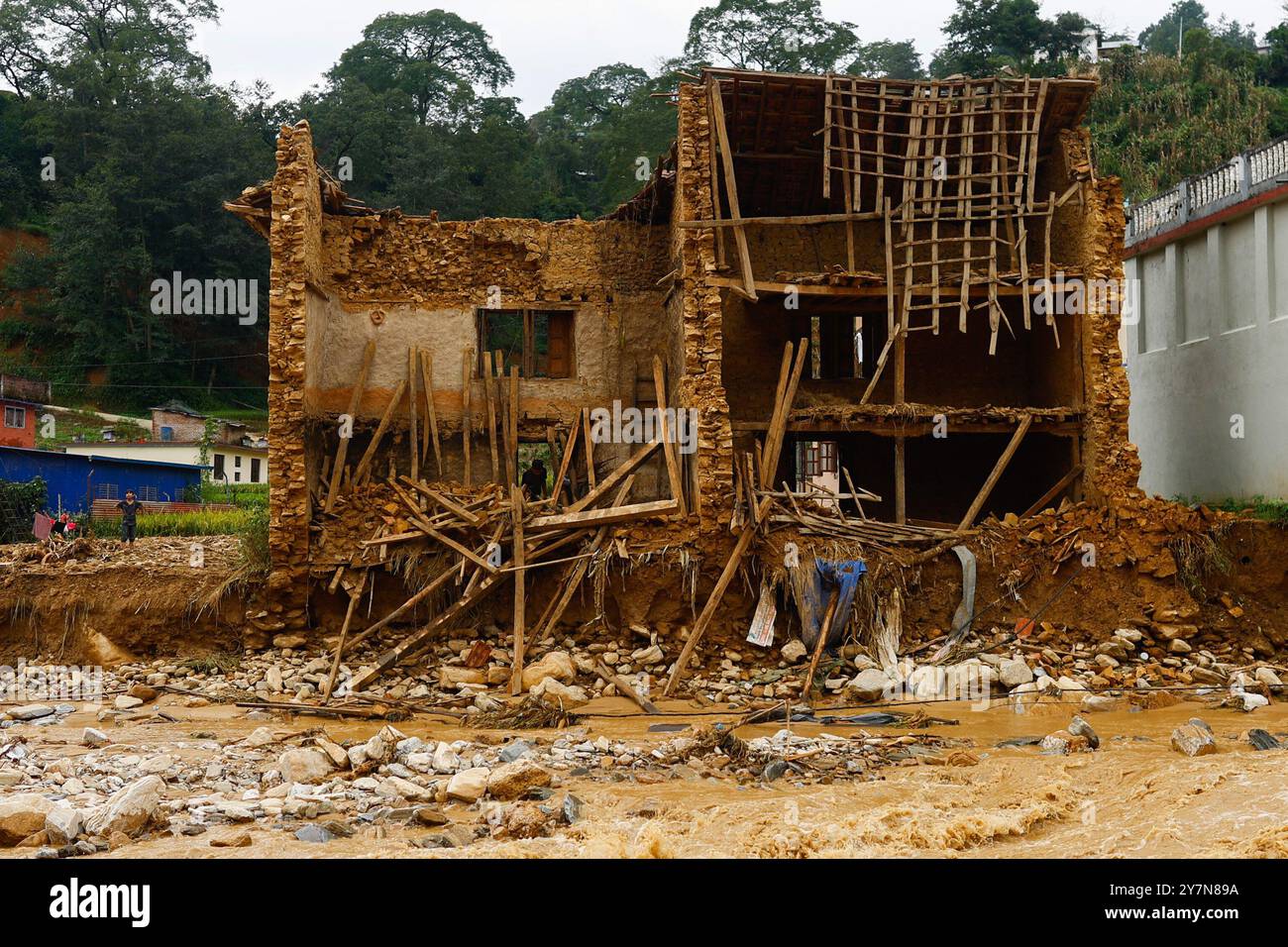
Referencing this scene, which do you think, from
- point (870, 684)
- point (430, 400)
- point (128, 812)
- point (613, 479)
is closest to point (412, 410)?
point (430, 400)

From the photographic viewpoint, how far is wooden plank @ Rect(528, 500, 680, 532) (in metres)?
16.0

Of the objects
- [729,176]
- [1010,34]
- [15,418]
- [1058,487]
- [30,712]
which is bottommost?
[30,712]

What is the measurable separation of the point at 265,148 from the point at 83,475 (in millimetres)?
21853

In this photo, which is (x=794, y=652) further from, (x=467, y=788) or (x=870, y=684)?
(x=467, y=788)

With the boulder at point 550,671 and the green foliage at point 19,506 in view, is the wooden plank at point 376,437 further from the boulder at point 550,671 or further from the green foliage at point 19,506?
the green foliage at point 19,506

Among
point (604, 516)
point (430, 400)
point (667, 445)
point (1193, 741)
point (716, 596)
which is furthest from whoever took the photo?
point (430, 400)

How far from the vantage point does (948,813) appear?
27.7 ft

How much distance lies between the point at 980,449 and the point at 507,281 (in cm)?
831

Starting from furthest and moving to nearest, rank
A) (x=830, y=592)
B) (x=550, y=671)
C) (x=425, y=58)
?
1. (x=425, y=58)
2. (x=830, y=592)
3. (x=550, y=671)

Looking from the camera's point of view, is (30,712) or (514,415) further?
(514,415)

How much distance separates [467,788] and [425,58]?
2042 inches

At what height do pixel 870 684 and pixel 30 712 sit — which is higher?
pixel 870 684

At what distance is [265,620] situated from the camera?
16.8 m
